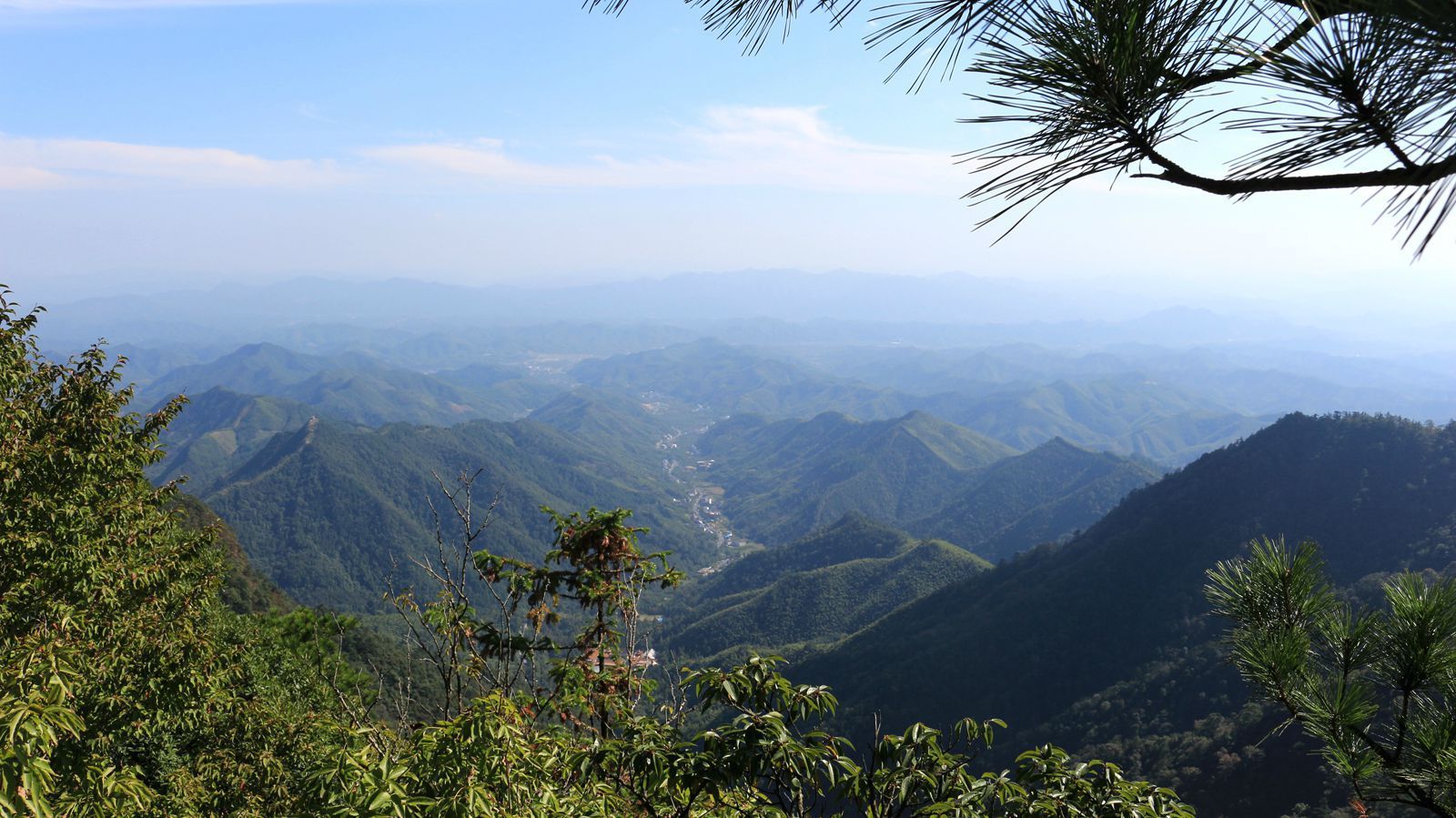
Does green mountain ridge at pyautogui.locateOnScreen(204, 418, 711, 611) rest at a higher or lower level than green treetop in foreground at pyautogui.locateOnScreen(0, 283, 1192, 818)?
lower

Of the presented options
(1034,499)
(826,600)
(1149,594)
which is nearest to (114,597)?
(1149,594)

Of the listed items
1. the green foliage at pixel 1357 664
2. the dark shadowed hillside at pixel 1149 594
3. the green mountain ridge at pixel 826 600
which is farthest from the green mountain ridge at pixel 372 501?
the green foliage at pixel 1357 664

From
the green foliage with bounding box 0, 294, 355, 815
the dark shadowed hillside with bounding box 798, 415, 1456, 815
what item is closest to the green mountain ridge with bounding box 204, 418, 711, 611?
the dark shadowed hillside with bounding box 798, 415, 1456, 815

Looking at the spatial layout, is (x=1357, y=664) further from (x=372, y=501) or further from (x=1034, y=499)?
(x=1034, y=499)

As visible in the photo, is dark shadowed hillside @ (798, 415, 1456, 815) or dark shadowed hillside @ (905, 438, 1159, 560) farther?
dark shadowed hillside @ (905, 438, 1159, 560)

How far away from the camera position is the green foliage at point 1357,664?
3.54m

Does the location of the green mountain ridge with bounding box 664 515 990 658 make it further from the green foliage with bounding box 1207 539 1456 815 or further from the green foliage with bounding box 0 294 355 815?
the green foliage with bounding box 1207 539 1456 815

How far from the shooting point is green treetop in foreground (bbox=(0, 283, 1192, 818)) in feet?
9.68

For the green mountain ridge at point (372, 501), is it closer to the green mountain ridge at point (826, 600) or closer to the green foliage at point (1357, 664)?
the green mountain ridge at point (826, 600)

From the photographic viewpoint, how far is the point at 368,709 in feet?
19.8

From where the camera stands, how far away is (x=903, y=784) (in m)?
2.89

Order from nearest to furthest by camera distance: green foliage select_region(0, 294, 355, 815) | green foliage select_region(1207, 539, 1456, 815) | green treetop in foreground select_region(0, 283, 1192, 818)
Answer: green treetop in foreground select_region(0, 283, 1192, 818), green foliage select_region(1207, 539, 1456, 815), green foliage select_region(0, 294, 355, 815)

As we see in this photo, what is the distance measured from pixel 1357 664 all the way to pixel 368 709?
7169 millimetres

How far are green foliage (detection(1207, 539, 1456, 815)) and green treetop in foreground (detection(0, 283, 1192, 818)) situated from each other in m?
1.26
